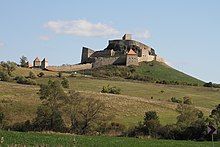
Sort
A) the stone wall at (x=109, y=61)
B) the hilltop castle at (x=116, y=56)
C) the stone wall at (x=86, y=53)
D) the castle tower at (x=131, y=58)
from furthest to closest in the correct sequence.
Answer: the stone wall at (x=86, y=53)
the stone wall at (x=109, y=61)
the castle tower at (x=131, y=58)
the hilltop castle at (x=116, y=56)

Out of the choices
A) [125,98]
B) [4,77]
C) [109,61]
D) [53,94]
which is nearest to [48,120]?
[53,94]

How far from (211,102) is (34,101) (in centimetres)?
4886

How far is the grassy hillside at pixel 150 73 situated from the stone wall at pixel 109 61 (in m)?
5.56

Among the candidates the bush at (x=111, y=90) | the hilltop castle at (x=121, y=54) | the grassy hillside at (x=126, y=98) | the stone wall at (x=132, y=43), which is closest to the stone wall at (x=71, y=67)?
the hilltop castle at (x=121, y=54)

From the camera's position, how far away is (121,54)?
599ft

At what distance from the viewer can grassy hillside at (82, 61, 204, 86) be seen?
501ft

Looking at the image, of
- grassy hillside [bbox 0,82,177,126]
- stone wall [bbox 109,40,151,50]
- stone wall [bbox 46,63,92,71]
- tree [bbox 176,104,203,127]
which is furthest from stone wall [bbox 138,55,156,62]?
tree [bbox 176,104,203,127]

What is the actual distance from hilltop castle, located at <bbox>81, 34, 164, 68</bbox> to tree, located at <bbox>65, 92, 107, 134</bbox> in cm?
10666

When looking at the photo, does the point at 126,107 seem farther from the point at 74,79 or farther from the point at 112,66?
the point at 112,66

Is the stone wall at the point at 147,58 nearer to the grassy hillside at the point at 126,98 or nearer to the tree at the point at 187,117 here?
the grassy hillside at the point at 126,98

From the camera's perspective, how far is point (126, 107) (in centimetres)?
8688

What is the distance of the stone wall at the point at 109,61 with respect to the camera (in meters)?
176

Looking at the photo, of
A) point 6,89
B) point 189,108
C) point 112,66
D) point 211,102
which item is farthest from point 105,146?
point 112,66

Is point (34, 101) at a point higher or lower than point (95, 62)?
lower
